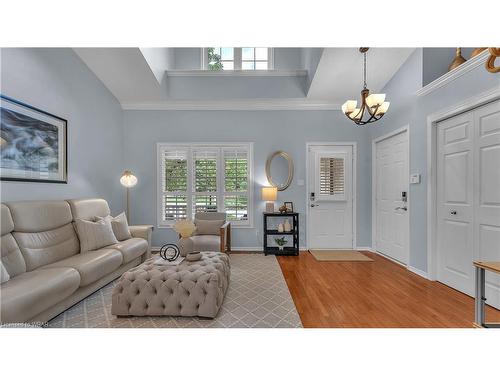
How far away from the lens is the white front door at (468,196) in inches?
93.4

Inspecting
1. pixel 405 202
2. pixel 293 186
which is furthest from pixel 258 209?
pixel 405 202

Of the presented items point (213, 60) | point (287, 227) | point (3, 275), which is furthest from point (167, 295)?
point (213, 60)

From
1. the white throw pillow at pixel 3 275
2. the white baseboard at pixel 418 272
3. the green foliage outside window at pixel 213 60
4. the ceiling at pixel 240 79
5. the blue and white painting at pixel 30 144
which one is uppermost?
the green foliage outside window at pixel 213 60

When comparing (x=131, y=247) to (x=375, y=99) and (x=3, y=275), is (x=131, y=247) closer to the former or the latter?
(x=3, y=275)

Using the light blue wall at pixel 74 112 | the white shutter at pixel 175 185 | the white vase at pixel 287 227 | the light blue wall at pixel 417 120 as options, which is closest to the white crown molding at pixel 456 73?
the light blue wall at pixel 417 120

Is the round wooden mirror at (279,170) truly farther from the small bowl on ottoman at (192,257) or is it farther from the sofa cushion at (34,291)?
the sofa cushion at (34,291)

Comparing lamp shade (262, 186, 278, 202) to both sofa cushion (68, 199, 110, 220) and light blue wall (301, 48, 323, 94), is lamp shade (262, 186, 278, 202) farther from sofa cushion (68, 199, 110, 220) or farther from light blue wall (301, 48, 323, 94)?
sofa cushion (68, 199, 110, 220)

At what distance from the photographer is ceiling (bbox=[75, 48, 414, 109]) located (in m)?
3.54

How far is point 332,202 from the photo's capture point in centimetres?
468

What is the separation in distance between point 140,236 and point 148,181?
143 cm

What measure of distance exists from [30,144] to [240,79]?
3.42 m

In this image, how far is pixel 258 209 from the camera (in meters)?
4.70

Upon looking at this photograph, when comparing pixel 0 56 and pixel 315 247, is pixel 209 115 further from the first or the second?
pixel 315 247

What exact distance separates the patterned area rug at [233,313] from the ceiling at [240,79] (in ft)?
10.9
